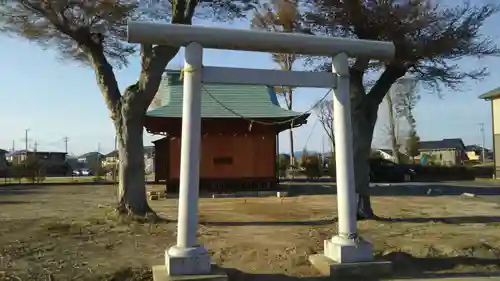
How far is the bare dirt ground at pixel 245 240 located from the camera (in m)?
7.54

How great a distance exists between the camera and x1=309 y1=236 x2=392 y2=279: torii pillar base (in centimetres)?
712

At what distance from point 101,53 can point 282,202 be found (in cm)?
794

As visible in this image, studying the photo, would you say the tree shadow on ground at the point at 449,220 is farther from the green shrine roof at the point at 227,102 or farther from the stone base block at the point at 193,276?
the green shrine roof at the point at 227,102

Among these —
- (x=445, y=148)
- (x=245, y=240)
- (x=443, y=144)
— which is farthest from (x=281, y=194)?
(x=443, y=144)

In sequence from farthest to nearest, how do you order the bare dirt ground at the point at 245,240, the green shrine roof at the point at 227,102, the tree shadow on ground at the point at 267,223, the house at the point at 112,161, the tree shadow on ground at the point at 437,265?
1. the green shrine roof at the point at 227,102
2. the house at the point at 112,161
3. the tree shadow on ground at the point at 267,223
4. the bare dirt ground at the point at 245,240
5. the tree shadow on ground at the point at 437,265

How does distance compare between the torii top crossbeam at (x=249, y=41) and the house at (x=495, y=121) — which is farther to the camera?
the house at (x=495, y=121)

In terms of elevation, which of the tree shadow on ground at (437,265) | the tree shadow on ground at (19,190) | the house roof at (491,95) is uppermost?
the house roof at (491,95)

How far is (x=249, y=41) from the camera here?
7336 mm

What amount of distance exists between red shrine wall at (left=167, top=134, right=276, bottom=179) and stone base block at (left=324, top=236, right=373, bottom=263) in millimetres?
15027

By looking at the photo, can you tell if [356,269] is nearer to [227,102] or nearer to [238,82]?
[238,82]

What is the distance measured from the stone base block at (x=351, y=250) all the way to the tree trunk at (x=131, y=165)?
6.13m

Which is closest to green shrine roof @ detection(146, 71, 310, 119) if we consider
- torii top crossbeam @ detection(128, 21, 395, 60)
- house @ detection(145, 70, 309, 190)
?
house @ detection(145, 70, 309, 190)

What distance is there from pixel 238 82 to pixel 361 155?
6.21 metres

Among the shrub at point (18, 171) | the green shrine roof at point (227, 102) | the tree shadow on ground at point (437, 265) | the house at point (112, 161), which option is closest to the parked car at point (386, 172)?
the green shrine roof at point (227, 102)
